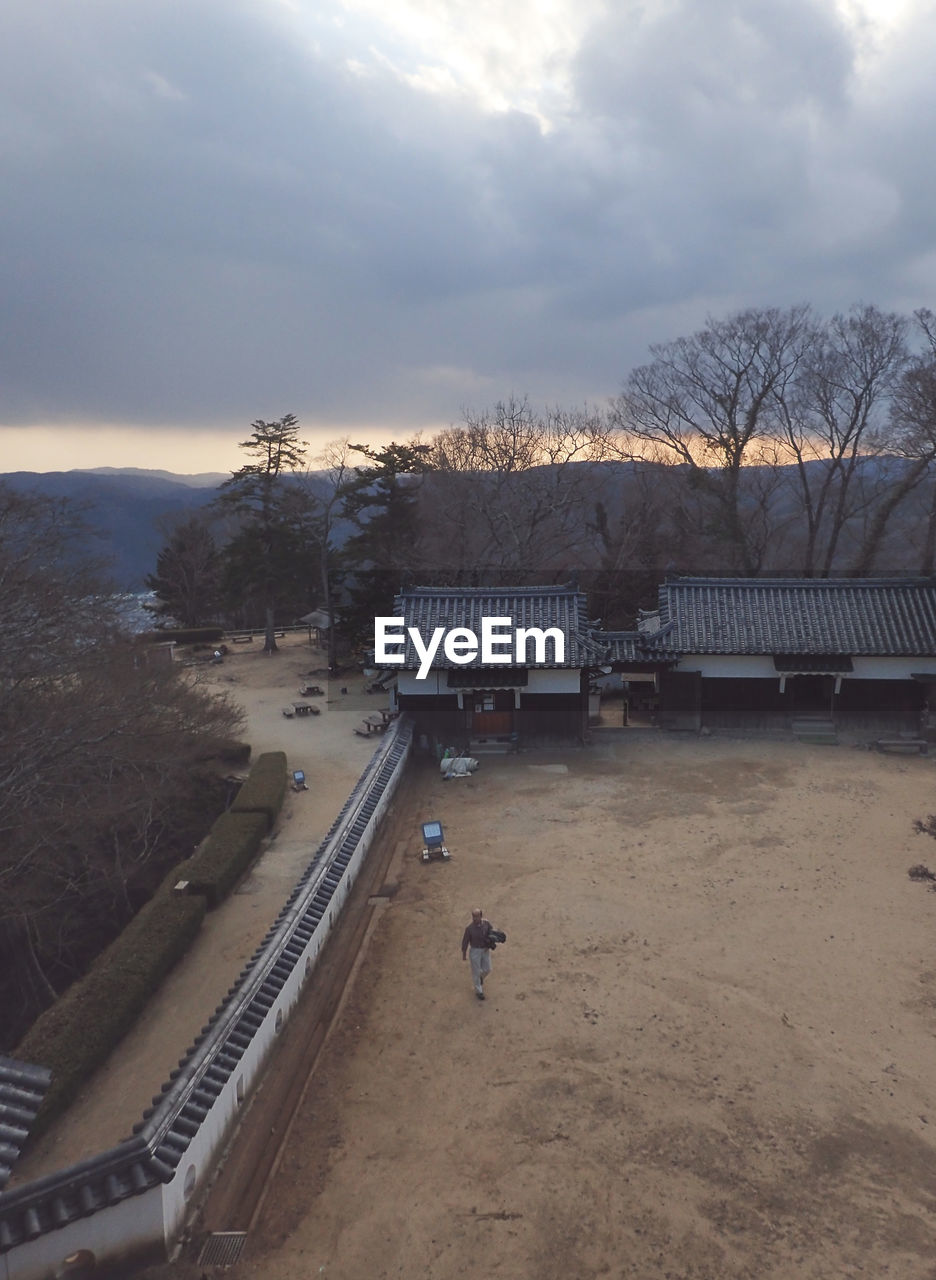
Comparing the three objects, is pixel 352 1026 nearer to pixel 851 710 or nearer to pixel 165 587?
pixel 851 710

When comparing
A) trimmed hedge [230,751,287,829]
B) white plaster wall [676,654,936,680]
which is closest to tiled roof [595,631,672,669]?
white plaster wall [676,654,936,680]

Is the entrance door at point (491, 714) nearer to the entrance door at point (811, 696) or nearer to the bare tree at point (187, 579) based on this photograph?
the entrance door at point (811, 696)

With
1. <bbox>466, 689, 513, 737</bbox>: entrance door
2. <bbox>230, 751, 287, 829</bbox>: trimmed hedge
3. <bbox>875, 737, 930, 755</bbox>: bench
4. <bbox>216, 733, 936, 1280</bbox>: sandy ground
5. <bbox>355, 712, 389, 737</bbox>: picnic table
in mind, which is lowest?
<bbox>216, 733, 936, 1280</bbox>: sandy ground

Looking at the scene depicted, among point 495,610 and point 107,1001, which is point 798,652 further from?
point 107,1001

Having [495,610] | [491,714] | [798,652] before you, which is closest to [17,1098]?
[491,714]

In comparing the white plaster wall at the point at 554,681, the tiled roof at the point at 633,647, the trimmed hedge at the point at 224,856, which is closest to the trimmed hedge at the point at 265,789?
the trimmed hedge at the point at 224,856

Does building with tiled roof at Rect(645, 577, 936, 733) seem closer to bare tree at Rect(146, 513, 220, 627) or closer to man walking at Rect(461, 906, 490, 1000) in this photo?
man walking at Rect(461, 906, 490, 1000)
